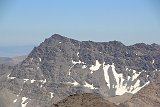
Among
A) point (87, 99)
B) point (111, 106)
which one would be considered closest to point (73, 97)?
point (87, 99)

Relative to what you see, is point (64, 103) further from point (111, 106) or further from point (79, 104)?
point (111, 106)

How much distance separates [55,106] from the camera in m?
165

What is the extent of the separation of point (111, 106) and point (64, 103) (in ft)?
58.1

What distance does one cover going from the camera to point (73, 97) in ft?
572

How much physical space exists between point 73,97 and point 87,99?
5.57 meters

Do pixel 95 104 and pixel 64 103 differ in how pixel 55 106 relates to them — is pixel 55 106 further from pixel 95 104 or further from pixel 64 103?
pixel 95 104

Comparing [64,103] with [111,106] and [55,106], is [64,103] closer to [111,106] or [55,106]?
[55,106]

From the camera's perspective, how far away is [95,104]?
168 meters

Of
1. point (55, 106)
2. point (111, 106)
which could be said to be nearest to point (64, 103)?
point (55, 106)

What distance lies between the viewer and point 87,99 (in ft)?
573

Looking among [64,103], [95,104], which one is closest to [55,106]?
[64,103]

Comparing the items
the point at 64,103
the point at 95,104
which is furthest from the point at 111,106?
the point at 64,103

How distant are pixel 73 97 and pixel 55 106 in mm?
11979

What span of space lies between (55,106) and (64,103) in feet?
13.7
